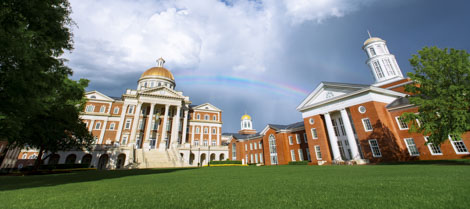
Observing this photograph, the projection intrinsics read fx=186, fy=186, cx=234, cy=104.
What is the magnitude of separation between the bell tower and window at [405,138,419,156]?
16981 millimetres

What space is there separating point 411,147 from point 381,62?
22.3 m

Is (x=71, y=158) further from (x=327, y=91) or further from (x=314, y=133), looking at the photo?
(x=327, y=91)

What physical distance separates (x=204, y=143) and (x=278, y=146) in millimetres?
19943

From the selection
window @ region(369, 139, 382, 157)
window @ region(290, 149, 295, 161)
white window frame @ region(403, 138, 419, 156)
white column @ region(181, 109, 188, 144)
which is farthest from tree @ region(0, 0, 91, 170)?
window @ region(290, 149, 295, 161)

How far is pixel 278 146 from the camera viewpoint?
41.2 m

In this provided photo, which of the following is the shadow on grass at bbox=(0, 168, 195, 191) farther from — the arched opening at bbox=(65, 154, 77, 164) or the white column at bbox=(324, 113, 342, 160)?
the white column at bbox=(324, 113, 342, 160)

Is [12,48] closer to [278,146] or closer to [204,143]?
[278,146]

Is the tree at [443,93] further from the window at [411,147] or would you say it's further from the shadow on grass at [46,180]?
the shadow on grass at [46,180]

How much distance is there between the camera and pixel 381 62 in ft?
130

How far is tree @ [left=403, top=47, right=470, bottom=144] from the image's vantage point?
545 inches

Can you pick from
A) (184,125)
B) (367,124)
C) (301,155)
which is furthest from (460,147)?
(184,125)

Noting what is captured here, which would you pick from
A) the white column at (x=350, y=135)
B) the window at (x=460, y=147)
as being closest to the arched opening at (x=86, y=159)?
the white column at (x=350, y=135)

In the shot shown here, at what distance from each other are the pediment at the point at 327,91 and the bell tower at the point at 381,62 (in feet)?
47.0

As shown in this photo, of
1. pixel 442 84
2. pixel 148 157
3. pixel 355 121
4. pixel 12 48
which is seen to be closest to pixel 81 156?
pixel 148 157
